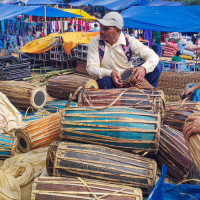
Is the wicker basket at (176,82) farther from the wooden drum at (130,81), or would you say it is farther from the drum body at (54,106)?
the wooden drum at (130,81)

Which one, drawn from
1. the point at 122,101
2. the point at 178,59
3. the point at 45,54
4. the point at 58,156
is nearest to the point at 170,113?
the point at 122,101

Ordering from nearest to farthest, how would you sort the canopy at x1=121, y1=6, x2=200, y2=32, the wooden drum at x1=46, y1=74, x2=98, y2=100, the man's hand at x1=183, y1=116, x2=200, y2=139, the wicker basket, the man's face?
1. the man's hand at x1=183, y1=116, x2=200, y2=139
2. the man's face
3. the wooden drum at x1=46, y1=74, x2=98, y2=100
4. the wicker basket
5. the canopy at x1=121, y1=6, x2=200, y2=32

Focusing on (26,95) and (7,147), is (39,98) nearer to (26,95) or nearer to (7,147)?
(26,95)

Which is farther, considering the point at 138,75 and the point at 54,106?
the point at 54,106

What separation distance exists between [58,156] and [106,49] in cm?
191

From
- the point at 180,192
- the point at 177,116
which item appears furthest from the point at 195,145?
the point at 177,116

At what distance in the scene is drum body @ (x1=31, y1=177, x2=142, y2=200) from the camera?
6.59 feet

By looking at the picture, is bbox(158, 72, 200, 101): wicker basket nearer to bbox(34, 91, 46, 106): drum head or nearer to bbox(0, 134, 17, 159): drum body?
bbox(34, 91, 46, 106): drum head

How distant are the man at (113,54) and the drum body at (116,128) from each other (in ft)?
3.43

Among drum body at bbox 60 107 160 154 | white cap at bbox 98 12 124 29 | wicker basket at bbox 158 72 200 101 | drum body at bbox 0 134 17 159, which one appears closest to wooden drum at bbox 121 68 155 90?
white cap at bbox 98 12 124 29

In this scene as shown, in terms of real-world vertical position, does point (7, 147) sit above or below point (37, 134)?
below

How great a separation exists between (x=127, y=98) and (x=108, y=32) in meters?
1.15

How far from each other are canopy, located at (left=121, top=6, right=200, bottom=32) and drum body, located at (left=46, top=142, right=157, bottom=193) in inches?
315

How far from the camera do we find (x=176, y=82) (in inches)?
245
